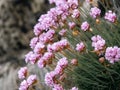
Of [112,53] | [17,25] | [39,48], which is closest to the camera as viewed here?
[112,53]

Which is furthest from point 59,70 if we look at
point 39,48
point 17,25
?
point 17,25

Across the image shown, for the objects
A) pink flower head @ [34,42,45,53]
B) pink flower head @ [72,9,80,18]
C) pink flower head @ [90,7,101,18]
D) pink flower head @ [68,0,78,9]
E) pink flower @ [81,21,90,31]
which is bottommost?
pink flower head @ [34,42,45,53]

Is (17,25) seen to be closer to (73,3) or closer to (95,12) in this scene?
(73,3)

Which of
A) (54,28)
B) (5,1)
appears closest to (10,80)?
(54,28)

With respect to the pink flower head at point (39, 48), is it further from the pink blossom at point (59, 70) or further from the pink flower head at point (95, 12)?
the pink flower head at point (95, 12)

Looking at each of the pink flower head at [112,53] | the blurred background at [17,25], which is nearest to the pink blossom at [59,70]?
the pink flower head at [112,53]

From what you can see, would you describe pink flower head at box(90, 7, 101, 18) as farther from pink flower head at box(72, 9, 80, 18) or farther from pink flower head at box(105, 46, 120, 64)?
pink flower head at box(105, 46, 120, 64)

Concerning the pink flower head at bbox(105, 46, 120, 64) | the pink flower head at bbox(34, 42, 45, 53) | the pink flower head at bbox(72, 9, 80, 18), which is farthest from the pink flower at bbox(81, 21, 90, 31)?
the pink flower head at bbox(105, 46, 120, 64)

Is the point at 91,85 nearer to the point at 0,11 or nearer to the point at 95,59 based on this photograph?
the point at 95,59
